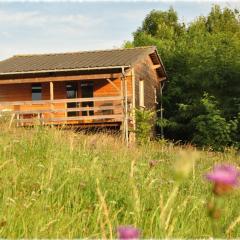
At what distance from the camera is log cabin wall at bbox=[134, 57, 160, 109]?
26.8 meters

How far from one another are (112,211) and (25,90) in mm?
24112

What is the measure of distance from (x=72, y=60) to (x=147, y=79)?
5407 mm

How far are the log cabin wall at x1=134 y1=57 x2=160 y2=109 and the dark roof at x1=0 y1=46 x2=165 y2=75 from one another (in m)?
0.73

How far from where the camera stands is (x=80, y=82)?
2669 centimetres

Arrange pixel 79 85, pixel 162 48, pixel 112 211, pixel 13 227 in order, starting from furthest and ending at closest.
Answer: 1. pixel 162 48
2. pixel 79 85
3. pixel 112 211
4. pixel 13 227

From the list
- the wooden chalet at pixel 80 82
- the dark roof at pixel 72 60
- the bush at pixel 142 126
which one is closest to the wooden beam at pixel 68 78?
the wooden chalet at pixel 80 82

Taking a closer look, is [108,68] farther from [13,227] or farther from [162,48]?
[13,227]

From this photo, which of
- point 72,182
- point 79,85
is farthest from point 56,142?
point 79,85

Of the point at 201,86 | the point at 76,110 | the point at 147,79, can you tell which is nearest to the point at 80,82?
the point at 147,79

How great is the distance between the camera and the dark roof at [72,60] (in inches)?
930

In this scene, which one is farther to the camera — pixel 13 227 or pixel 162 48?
pixel 162 48

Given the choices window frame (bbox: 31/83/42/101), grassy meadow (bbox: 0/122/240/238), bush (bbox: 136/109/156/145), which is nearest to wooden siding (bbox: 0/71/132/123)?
window frame (bbox: 31/83/42/101)

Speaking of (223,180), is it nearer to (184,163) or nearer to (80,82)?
(184,163)

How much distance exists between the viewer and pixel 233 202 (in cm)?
488
